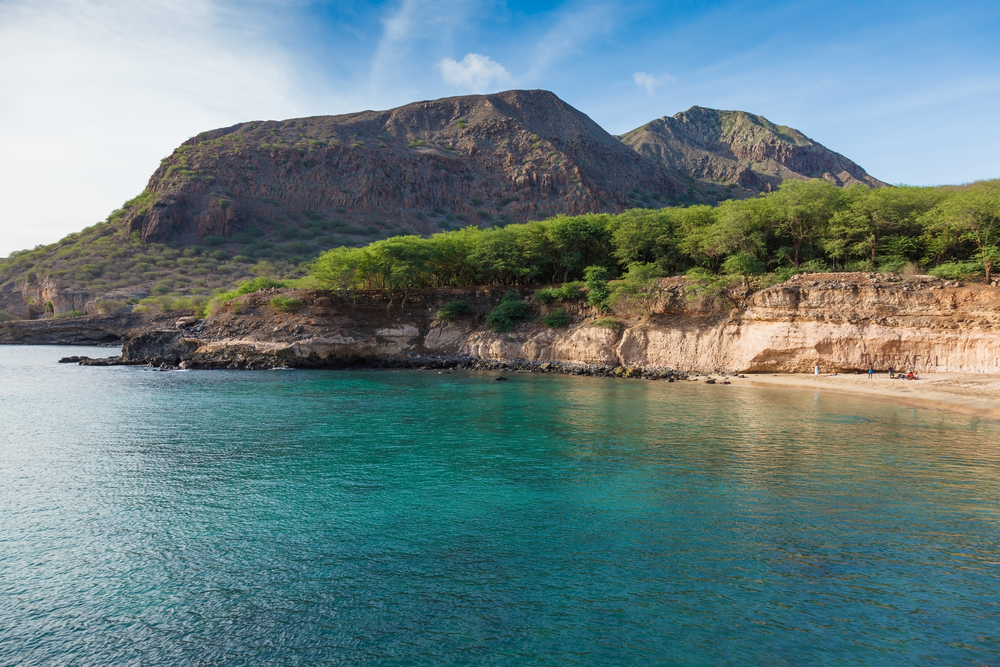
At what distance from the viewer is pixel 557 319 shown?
45500 mm


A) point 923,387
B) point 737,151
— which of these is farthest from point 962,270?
point 737,151

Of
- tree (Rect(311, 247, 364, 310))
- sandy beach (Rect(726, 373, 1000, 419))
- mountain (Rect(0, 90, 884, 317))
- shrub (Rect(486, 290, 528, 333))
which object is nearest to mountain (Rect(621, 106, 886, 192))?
mountain (Rect(0, 90, 884, 317))

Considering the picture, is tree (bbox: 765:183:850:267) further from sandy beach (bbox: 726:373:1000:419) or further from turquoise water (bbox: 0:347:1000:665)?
turquoise water (bbox: 0:347:1000:665)

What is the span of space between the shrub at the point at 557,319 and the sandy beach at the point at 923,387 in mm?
14999

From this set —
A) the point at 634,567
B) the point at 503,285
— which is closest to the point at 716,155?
the point at 503,285

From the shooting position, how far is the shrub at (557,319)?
45406 mm

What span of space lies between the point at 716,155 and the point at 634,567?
17343 cm

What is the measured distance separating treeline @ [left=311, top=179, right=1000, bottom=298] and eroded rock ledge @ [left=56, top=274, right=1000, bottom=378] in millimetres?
2648

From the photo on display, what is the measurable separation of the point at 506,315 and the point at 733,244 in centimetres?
2020

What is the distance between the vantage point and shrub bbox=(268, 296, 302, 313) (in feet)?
156

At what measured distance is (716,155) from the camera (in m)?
158

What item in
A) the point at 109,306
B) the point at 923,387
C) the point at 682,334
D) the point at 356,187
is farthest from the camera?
the point at 356,187

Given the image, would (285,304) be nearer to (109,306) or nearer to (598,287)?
(598,287)

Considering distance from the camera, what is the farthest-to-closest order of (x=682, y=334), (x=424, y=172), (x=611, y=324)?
(x=424, y=172)
(x=611, y=324)
(x=682, y=334)
